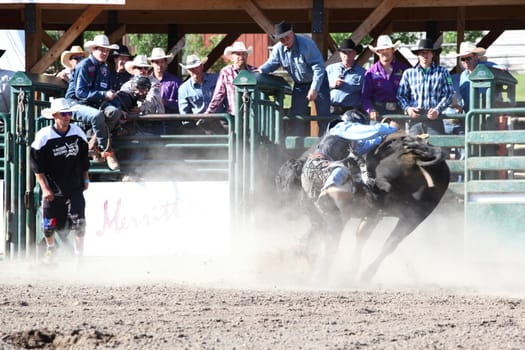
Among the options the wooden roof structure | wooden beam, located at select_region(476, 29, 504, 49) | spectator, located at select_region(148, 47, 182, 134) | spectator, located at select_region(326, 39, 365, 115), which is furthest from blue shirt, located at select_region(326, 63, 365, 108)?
wooden beam, located at select_region(476, 29, 504, 49)

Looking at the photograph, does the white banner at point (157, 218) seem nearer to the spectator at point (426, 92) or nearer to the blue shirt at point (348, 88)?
the blue shirt at point (348, 88)

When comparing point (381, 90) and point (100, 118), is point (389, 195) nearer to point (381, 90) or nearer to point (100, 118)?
point (381, 90)

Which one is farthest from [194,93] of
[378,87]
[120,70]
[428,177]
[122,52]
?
[428,177]

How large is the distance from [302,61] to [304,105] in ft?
1.76

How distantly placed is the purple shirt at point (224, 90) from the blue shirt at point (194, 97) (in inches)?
11.4

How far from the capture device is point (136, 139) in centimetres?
1062

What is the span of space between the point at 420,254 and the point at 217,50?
8438 mm

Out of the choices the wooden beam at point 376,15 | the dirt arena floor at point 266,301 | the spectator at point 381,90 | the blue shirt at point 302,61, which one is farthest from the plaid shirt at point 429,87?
the wooden beam at point 376,15

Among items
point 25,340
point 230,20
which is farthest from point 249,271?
point 230,20

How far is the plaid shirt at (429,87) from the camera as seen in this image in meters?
10.3

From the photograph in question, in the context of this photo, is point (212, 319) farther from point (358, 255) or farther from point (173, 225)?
point (173, 225)

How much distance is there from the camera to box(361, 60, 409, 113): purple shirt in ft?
35.0

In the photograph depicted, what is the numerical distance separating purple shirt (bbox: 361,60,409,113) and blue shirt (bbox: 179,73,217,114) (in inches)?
71.3

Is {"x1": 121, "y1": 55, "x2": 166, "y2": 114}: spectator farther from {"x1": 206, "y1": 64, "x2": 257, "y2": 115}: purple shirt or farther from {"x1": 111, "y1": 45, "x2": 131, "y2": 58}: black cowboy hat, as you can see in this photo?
{"x1": 206, "y1": 64, "x2": 257, "y2": 115}: purple shirt
